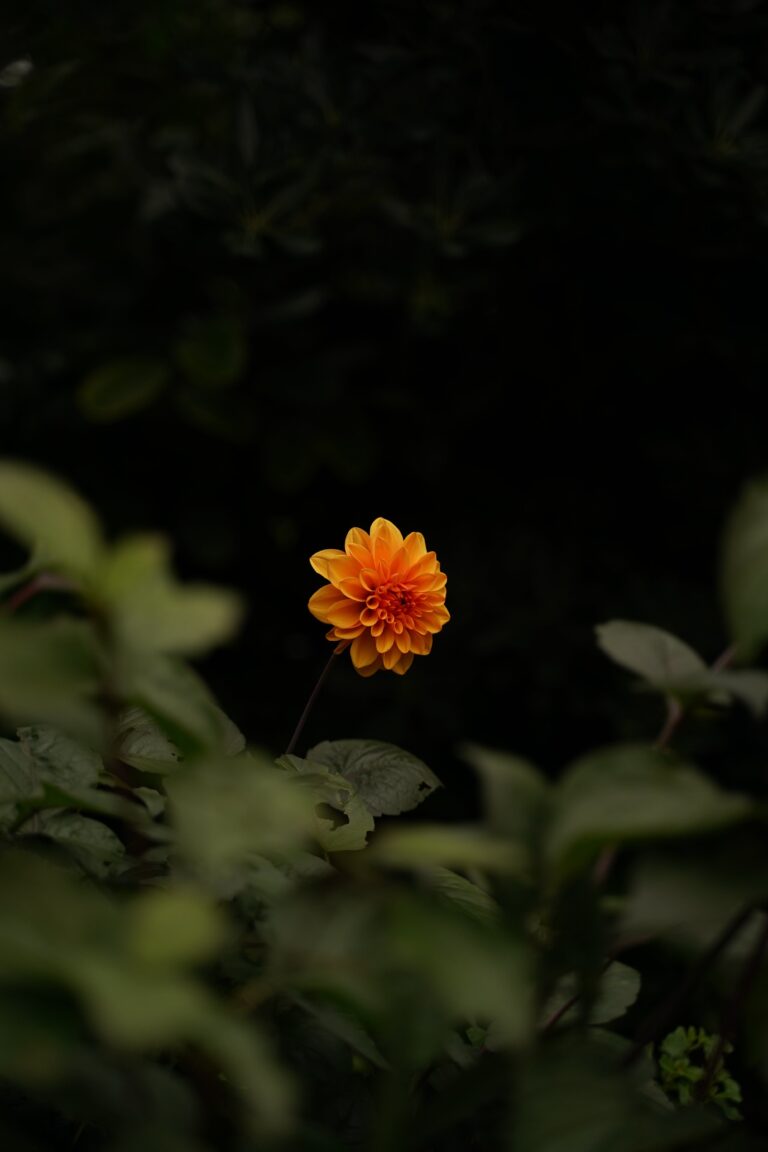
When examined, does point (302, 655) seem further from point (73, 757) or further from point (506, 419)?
point (73, 757)

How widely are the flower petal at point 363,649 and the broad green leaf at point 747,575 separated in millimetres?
589

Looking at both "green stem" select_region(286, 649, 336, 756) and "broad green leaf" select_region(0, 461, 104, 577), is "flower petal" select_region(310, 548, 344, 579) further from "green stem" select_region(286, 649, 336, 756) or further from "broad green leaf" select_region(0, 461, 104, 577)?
"broad green leaf" select_region(0, 461, 104, 577)

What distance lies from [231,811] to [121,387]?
192cm

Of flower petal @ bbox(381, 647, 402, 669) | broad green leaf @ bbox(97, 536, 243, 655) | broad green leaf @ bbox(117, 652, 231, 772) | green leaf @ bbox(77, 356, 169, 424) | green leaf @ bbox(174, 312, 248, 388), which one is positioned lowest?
green leaf @ bbox(77, 356, 169, 424)

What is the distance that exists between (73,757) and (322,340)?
5.97 ft

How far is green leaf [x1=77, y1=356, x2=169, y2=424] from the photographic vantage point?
2.20 metres

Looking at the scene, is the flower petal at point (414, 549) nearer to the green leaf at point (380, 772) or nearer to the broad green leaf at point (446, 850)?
the green leaf at point (380, 772)

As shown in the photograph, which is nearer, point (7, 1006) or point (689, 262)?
Result: point (7, 1006)

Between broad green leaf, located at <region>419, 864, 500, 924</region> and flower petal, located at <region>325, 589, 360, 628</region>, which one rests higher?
broad green leaf, located at <region>419, 864, 500, 924</region>

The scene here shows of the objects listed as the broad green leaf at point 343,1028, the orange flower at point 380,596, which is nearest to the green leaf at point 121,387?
the orange flower at point 380,596

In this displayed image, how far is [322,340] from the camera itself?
2432mm

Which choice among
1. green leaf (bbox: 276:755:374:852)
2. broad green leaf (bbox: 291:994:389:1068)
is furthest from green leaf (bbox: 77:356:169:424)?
broad green leaf (bbox: 291:994:389:1068)

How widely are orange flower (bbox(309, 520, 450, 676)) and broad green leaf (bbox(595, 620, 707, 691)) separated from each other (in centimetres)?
38

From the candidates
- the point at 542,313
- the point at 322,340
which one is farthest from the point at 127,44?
the point at 542,313
